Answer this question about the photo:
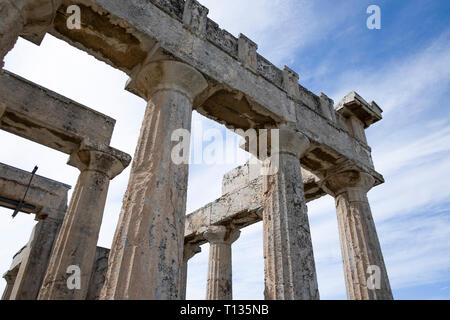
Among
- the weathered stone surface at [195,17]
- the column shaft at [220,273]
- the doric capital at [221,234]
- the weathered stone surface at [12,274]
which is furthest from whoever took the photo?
the weathered stone surface at [12,274]

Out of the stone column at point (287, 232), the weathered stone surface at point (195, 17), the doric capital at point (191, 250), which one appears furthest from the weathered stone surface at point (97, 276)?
the weathered stone surface at point (195, 17)

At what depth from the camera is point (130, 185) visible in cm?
418

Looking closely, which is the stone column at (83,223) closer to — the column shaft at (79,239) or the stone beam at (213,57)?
the column shaft at (79,239)

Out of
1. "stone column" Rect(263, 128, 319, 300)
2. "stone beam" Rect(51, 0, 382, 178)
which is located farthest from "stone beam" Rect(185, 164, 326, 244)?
"stone column" Rect(263, 128, 319, 300)

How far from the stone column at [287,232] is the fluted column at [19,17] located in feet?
14.4

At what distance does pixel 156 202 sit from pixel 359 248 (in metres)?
5.06

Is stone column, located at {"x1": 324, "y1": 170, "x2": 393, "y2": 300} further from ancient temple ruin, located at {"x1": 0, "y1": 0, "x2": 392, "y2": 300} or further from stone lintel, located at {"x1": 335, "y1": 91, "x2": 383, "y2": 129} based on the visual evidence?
stone lintel, located at {"x1": 335, "y1": 91, "x2": 383, "y2": 129}

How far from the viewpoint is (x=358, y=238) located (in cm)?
716

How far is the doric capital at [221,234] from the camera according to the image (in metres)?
10.8

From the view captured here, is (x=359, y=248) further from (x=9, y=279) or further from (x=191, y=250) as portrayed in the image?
(x=9, y=279)
